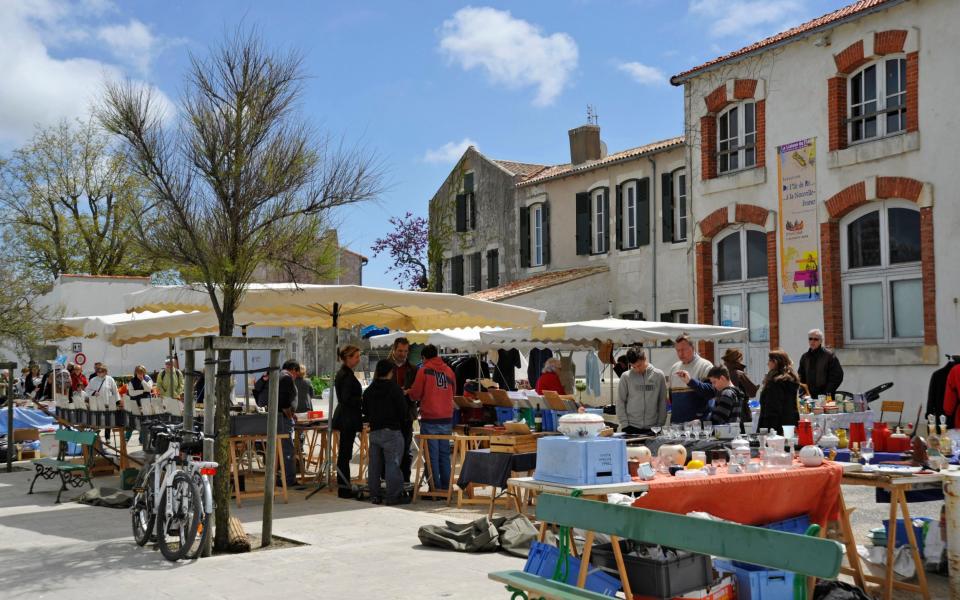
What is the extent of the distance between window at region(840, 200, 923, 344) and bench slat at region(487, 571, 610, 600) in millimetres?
14508

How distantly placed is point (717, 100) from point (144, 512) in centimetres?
1637

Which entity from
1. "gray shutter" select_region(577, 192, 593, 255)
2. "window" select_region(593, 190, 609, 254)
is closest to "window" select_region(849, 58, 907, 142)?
"window" select_region(593, 190, 609, 254)

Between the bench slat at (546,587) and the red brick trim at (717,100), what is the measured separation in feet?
58.5

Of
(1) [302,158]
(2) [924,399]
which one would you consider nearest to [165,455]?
(1) [302,158]

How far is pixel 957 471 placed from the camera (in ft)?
22.5

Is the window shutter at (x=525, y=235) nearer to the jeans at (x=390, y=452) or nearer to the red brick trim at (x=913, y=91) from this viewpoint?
the red brick trim at (x=913, y=91)

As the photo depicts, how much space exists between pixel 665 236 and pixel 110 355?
60.0 feet

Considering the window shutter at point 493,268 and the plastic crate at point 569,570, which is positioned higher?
the window shutter at point 493,268

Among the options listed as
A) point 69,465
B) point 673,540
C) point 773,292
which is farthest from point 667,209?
point 673,540

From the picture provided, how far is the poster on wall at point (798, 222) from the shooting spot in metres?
19.7

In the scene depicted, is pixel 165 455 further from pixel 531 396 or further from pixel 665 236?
pixel 665 236

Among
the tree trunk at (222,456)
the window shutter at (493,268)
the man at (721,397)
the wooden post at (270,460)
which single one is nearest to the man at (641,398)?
the man at (721,397)

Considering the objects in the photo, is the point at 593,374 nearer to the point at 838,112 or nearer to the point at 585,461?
the point at 838,112

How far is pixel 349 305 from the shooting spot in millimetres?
14273
